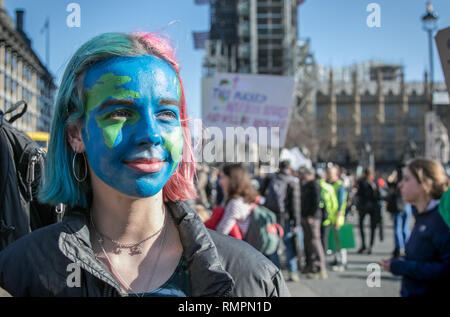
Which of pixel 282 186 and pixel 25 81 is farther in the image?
pixel 25 81

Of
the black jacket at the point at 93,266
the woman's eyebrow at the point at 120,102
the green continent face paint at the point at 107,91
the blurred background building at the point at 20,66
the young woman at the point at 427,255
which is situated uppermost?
the blurred background building at the point at 20,66

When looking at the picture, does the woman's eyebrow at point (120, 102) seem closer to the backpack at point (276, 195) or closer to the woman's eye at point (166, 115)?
the woman's eye at point (166, 115)

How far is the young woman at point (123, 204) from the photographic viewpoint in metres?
1.20

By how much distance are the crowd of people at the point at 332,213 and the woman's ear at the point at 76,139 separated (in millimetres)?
1866

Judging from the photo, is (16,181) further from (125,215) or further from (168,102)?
(168,102)

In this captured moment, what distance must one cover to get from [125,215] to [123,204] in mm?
33

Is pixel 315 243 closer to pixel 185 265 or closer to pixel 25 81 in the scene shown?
pixel 185 265

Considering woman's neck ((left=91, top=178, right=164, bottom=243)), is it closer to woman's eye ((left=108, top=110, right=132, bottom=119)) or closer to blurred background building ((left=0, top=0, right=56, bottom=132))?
woman's eye ((left=108, top=110, right=132, bottom=119))

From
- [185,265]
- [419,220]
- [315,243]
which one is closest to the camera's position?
[185,265]

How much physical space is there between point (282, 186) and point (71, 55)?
606cm

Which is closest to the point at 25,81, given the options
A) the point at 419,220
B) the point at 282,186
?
the point at 282,186

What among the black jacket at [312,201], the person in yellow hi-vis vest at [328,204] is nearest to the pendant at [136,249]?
the black jacket at [312,201]
